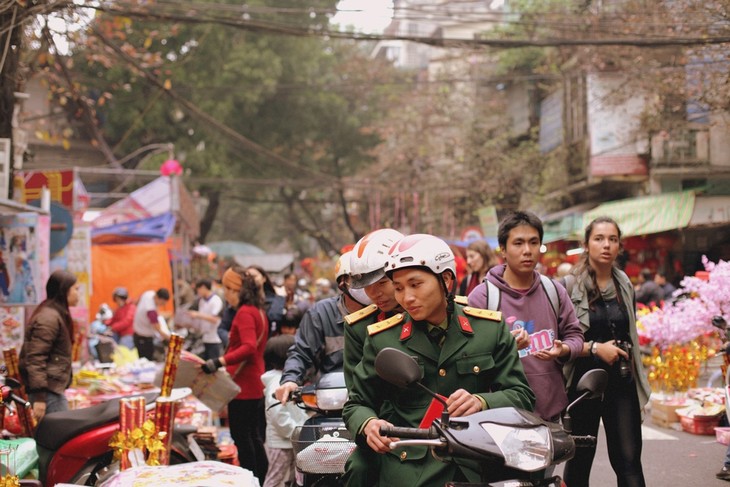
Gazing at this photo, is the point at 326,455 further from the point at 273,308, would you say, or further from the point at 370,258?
the point at 273,308

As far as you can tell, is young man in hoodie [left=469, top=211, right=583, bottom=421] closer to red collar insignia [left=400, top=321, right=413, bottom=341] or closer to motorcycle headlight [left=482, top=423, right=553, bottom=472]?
red collar insignia [left=400, top=321, right=413, bottom=341]

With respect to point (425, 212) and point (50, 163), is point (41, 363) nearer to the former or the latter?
point (50, 163)

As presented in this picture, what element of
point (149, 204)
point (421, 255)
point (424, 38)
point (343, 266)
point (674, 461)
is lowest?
point (674, 461)

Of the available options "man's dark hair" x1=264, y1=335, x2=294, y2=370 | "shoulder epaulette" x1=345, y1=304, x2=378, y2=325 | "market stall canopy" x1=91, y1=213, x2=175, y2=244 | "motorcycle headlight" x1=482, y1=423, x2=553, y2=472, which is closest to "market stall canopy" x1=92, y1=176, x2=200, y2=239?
"market stall canopy" x1=91, y1=213, x2=175, y2=244

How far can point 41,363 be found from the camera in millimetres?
7191

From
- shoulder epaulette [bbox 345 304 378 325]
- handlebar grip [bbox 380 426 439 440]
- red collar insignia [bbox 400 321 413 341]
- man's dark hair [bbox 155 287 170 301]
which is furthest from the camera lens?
man's dark hair [bbox 155 287 170 301]

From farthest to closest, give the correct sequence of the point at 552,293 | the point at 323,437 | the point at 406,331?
the point at 552,293 → the point at 323,437 → the point at 406,331

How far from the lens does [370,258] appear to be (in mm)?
4762

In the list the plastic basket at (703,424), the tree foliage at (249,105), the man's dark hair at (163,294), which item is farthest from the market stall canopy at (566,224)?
the plastic basket at (703,424)

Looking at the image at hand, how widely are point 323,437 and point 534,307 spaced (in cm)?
136

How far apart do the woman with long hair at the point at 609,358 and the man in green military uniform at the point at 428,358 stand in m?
2.03

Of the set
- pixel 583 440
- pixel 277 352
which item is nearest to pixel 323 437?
pixel 583 440

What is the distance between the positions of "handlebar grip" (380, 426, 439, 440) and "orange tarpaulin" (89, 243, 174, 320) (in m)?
15.4

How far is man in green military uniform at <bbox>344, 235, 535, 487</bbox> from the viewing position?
3502mm
